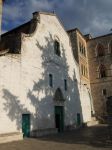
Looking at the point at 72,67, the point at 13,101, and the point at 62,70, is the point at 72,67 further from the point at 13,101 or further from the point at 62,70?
Answer: the point at 13,101

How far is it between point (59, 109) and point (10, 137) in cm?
870

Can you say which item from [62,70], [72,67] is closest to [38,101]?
[62,70]

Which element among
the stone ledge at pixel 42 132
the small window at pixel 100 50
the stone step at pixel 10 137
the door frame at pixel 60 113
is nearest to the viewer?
the stone step at pixel 10 137

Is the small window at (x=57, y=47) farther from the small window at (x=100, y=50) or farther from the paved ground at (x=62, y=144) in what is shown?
the small window at (x=100, y=50)

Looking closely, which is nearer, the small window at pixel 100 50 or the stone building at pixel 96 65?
the stone building at pixel 96 65

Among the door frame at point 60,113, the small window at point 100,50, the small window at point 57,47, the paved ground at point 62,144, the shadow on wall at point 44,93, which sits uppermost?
the small window at point 100,50

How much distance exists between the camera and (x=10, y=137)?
15.8 metres

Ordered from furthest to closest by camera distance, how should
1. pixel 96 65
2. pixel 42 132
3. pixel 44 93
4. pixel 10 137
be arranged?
1. pixel 96 65
2. pixel 44 93
3. pixel 42 132
4. pixel 10 137

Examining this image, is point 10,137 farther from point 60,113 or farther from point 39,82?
point 60,113

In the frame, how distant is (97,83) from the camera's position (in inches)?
1382

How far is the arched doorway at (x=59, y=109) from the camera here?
75.7 feet

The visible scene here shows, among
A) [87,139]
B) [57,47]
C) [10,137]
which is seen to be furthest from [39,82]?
[87,139]

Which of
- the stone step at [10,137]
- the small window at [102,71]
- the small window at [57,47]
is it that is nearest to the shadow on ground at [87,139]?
the stone step at [10,137]

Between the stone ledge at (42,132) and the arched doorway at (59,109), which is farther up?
the arched doorway at (59,109)
